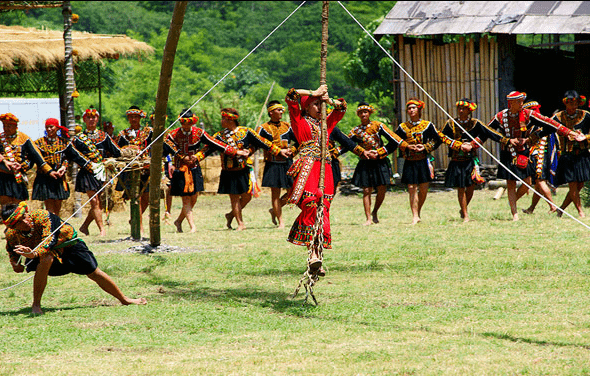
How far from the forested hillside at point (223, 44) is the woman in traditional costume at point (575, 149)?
2366cm

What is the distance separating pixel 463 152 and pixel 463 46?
6703 mm

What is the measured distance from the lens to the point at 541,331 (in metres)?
6.32

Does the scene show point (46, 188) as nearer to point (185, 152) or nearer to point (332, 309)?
point (185, 152)

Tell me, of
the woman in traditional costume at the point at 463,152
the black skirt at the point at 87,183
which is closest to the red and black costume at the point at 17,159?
the black skirt at the point at 87,183

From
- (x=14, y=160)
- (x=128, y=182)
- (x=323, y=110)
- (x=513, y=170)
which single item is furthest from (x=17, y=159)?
(x=513, y=170)

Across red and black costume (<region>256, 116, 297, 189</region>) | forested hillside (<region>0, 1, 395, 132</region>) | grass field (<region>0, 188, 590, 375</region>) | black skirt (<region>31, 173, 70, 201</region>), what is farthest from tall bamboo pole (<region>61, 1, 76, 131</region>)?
forested hillside (<region>0, 1, 395, 132</region>)

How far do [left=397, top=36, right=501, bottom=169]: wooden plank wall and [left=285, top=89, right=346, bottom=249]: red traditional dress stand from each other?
1103 cm

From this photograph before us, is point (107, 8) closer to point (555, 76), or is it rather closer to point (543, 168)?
point (555, 76)

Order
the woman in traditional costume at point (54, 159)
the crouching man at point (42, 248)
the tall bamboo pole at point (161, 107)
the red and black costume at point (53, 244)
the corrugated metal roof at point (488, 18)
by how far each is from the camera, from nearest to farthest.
Result: the crouching man at point (42, 248), the red and black costume at point (53, 244), the tall bamboo pole at point (161, 107), the woman in traditional costume at point (54, 159), the corrugated metal roof at point (488, 18)

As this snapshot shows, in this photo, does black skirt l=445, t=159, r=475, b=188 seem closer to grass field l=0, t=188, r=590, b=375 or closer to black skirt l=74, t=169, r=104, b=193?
grass field l=0, t=188, r=590, b=375

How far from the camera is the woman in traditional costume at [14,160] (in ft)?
38.6

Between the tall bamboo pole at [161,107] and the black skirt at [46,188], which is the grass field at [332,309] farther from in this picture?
the black skirt at [46,188]

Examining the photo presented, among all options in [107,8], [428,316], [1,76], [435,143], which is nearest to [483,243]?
[435,143]

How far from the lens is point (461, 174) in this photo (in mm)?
12758
